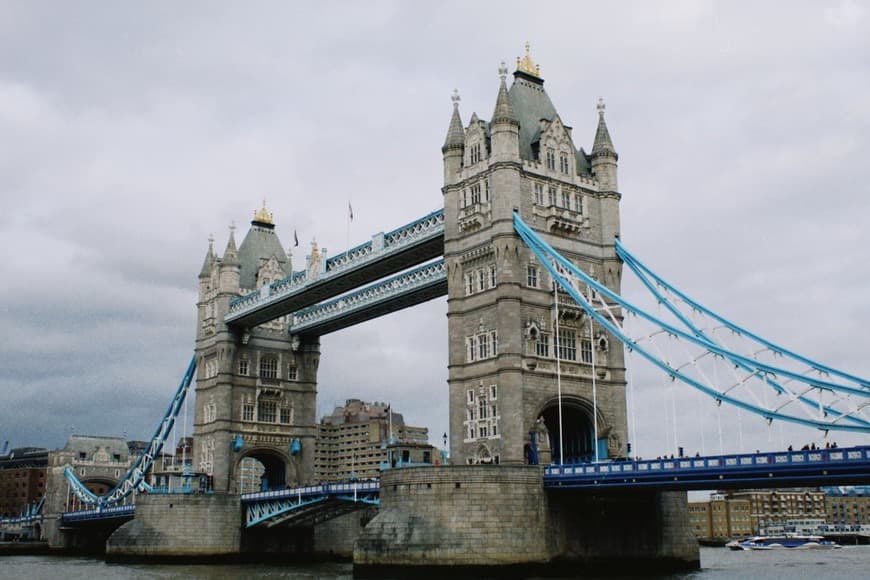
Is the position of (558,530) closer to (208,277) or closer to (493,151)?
(493,151)

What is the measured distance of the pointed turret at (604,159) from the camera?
56.5 metres

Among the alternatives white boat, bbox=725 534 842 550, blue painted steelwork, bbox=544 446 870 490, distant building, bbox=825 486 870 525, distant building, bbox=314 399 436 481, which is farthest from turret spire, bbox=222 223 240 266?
distant building, bbox=825 486 870 525

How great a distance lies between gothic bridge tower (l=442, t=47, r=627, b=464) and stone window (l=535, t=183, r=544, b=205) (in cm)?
8

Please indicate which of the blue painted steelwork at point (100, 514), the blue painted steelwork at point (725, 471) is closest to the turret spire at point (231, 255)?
the blue painted steelwork at point (100, 514)

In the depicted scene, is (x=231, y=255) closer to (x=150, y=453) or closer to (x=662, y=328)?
(x=150, y=453)

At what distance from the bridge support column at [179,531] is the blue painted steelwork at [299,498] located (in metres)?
1.77

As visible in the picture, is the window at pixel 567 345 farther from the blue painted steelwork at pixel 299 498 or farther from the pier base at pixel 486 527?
the blue painted steelwork at pixel 299 498

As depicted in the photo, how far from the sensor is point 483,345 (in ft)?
170

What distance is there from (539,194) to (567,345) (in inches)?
321

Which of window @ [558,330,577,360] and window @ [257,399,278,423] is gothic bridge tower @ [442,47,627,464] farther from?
window @ [257,399,278,423]

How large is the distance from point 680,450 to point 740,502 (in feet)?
353

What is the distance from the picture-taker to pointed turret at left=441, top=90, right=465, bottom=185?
55.2 meters

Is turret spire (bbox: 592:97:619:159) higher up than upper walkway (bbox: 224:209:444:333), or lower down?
higher up

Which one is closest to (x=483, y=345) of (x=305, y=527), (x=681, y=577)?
(x=681, y=577)
